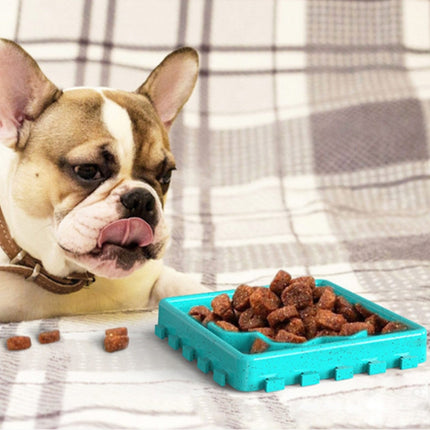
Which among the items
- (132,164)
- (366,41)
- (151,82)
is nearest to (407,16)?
(366,41)

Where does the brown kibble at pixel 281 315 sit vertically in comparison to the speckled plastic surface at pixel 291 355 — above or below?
above

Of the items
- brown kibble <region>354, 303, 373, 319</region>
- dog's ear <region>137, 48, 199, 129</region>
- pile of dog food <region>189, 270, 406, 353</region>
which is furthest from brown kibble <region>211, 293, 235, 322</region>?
dog's ear <region>137, 48, 199, 129</region>

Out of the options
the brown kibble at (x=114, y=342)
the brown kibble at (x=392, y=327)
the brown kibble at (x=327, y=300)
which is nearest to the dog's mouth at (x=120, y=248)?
the brown kibble at (x=114, y=342)

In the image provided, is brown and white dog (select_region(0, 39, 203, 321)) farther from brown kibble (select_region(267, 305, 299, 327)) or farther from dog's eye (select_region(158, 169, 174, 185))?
brown kibble (select_region(267, 305, 299, 327))

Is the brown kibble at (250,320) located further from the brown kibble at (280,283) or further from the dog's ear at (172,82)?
the dog's ear at (172,82)

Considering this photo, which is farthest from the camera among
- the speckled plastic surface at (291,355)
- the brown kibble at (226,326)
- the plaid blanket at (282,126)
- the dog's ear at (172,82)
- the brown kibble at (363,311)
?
the plaid blanket at (282,126)

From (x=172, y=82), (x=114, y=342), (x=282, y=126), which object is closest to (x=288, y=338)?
(x=114, y=342)

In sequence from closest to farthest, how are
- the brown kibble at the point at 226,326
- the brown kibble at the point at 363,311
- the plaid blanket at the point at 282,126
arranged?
the brown kibble at the point at 226,326, the brown kibble at the point at 363,311, the plaid blanket at the point at 282,126
